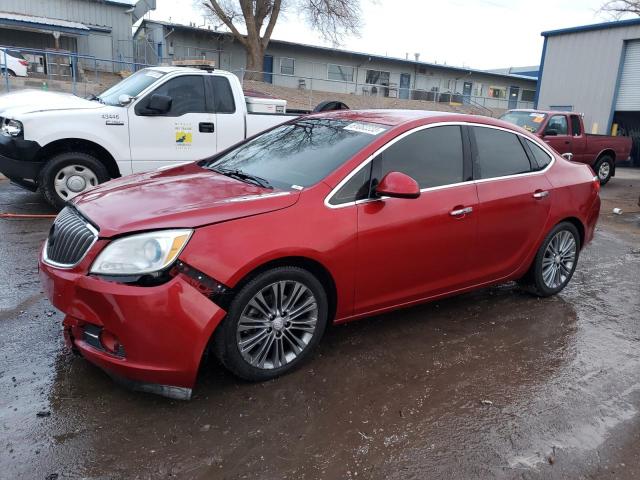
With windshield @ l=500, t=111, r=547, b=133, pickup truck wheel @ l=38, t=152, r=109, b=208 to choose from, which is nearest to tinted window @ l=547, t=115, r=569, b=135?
windshield @ l=500, t=111, r=547, b=133

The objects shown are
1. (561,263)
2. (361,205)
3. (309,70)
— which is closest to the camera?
(361,205)

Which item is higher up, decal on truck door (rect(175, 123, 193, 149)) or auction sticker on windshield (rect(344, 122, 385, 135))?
auction sticker on windshield (rect(344, 122, 385, 135))

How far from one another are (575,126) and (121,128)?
1123 centimetres

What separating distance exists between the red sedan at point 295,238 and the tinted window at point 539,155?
0.01m

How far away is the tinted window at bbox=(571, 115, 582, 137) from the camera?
13352 millimetres

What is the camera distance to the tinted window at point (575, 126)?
1335 centimetres

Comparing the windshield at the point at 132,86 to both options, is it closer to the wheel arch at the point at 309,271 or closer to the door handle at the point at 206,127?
the door handle at the point at 206,127

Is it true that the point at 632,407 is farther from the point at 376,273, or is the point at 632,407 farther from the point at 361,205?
the point at 361,205

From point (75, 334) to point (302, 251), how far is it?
1.36 m

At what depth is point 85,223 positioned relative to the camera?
312cm

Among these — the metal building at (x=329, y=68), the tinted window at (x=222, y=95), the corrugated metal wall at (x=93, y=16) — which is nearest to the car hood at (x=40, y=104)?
the tinted window at (x=222, y=95)

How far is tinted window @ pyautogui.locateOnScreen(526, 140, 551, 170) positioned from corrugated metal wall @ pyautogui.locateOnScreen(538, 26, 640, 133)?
65.4 ft

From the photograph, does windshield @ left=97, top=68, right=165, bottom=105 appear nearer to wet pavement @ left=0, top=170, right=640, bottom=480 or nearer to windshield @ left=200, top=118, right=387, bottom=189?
windshield @ left=200, top=118, right=387, bottom=189

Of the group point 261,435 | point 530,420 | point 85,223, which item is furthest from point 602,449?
point 85,223
